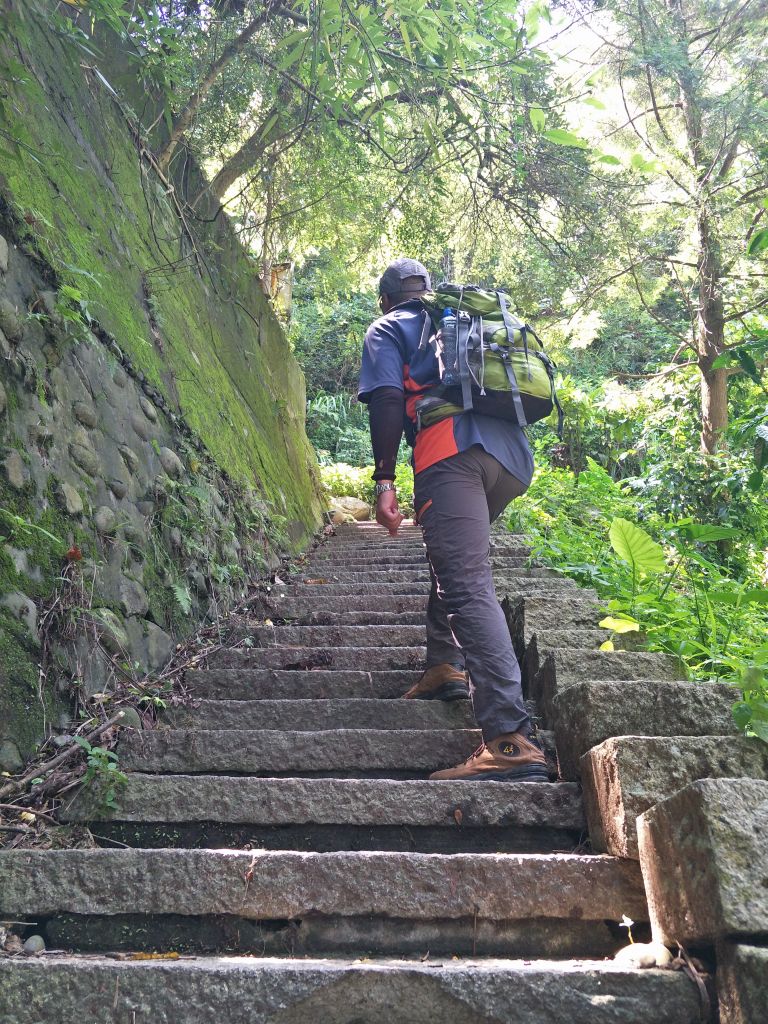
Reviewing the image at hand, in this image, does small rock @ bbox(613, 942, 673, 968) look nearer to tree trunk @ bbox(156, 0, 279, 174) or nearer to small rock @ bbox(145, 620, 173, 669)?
small rock @ bbox(145, 620, 173, 669)

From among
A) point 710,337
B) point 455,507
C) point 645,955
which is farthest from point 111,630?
point 710,337

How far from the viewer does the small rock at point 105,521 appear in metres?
3.19

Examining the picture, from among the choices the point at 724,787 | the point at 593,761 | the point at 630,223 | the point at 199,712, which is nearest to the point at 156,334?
the point at 199,712

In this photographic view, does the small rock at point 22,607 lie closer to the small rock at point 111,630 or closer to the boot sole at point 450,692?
the small rock at point 111,630

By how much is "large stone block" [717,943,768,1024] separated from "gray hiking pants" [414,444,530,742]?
41.0 inches

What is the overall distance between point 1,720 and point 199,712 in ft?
2.66

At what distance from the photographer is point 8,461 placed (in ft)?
8.58

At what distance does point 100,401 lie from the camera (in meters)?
3.47

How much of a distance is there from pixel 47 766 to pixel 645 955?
172 cm

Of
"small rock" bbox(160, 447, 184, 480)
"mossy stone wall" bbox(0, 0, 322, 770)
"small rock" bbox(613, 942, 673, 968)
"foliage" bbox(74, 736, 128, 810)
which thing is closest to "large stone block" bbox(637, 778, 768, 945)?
"small rock" bbox(613, 942, 673, 968)

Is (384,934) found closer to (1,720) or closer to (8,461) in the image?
(1,720)

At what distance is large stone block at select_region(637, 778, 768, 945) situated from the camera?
1.45 metres

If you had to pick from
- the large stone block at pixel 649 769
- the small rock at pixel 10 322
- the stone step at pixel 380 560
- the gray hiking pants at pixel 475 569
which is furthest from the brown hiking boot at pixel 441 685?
the stone step at pixel 380 560

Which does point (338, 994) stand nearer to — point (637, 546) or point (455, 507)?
point (455, 507)
